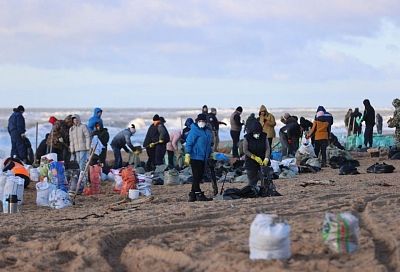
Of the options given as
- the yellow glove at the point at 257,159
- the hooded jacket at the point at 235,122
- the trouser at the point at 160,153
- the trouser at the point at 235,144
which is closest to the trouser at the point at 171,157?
the trouser at the point at 160,153

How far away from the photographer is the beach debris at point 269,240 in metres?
6.39

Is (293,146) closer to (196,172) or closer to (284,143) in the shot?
(284,143)

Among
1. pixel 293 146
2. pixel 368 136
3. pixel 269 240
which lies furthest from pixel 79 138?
pixel 368 136

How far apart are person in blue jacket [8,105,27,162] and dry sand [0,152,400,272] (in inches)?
303

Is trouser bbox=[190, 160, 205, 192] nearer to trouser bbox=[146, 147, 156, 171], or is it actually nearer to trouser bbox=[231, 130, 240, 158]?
trouser bbox=[146, 147, 156, 171]

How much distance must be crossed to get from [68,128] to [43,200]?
484 cm

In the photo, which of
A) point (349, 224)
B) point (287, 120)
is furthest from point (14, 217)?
point (287, 120)

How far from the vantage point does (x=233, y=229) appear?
8320mm

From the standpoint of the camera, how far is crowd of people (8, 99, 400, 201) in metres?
12.8

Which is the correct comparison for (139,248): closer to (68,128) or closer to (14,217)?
(14,217)

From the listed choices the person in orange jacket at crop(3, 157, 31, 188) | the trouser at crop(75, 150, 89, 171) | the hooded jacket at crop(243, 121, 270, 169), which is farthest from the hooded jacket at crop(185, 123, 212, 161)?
the trouser at crop(75, 150, 89, 171)

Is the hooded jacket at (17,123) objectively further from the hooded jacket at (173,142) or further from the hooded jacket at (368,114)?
the hooded jacket at (368,114)

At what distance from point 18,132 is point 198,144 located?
28.2 ft

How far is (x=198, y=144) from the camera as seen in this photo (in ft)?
41.4
